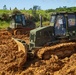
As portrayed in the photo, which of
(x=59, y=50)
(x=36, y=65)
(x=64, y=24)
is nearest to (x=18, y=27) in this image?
(x=64, y=24)

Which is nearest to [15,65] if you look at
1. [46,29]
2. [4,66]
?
[4,66]

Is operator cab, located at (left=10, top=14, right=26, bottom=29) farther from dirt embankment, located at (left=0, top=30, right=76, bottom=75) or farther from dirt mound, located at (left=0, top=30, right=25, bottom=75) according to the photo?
dirt embankment, located at (left=0, top=30, right=76, bottom=75)

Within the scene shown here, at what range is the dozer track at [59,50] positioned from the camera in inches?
564

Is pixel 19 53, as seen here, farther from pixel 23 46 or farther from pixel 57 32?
pixel 57 32

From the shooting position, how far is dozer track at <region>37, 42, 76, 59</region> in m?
14.3

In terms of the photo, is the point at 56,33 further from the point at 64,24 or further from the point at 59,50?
the point at 59,50

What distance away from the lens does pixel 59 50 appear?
47.7 feet

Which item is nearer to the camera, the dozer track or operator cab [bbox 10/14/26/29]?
the dozer track

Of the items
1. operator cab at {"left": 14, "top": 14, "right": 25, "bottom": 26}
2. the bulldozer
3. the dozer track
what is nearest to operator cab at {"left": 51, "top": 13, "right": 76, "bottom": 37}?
the dozer track

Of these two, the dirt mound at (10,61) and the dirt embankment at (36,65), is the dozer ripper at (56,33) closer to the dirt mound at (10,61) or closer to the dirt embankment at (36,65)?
the dirt mound at (10,61)

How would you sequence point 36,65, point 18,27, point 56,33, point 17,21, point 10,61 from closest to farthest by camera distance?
point 36,65 → point 10,61 → point 56,33 → point 18,27 → point 17,21

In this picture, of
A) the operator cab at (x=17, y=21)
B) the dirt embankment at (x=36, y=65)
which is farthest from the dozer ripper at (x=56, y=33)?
the operator cab at (x=17, y=21)

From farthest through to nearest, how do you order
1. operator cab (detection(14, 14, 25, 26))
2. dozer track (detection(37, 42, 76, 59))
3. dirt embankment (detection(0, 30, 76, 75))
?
operator cab (detection(14, 14, 25, 26)), dozer track (detection(37, 42, 76, 59)), dirt embankment (detection(0, 30, 76, 75))

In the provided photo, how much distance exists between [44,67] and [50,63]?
21.0 inches
